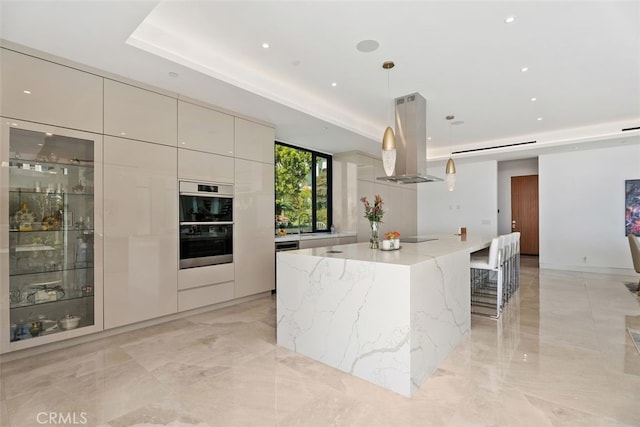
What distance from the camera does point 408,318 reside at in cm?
205

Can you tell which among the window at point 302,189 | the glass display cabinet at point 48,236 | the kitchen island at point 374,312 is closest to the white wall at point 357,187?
the window at point 302,189

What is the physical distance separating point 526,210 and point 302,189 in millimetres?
6342

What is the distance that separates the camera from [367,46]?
2928mm

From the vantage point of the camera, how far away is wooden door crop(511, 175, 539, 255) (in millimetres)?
8398

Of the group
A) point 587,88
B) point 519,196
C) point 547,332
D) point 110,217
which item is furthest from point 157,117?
point 519,196

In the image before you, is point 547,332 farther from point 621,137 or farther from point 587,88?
point 621,137

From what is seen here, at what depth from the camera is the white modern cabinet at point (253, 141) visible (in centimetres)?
415

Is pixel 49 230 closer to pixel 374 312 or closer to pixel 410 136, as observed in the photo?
pixel 374 312

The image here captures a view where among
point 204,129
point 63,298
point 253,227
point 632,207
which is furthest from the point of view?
point 632,207

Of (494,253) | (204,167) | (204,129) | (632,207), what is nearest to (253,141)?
(204,129)

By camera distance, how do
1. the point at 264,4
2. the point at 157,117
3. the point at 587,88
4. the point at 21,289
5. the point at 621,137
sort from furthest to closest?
1. the point at 621,137
2. the point at 587,88
3. the point at 157,117
4. the point at 21,289
5. the point at 264,4

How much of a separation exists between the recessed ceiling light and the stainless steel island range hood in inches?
51.6

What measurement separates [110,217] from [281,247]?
2.38 meters

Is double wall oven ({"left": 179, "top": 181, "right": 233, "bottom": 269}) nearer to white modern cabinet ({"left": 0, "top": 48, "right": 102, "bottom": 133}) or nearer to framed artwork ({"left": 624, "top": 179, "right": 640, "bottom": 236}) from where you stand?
white modern cabinet ({"left": 0, "top": 48, "right": 102, "bottom": 133})
